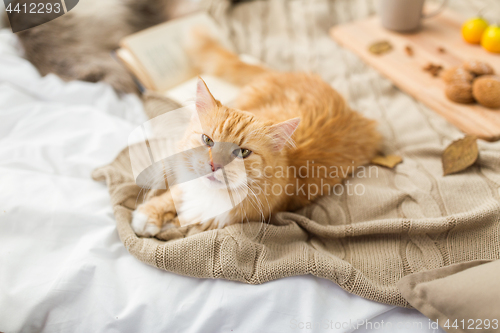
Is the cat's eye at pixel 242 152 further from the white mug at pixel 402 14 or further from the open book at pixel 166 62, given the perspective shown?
A: the white mug at pixel 402 14

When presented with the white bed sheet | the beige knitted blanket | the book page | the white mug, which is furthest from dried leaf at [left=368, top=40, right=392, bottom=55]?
the white bed sheet

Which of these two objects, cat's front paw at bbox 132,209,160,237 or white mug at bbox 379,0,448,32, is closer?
cat's front paw at bbox 132,209,160,237

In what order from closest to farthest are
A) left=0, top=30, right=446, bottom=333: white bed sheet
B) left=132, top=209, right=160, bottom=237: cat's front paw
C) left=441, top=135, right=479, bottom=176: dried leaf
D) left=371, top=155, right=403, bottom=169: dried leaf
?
left=0, top=30, right=446, bottom=333: white bed sheet
left=132, top=209, right=160, bottom=237: cat's front paw
left=441, top=135, right=479, bottom=176: dried leaf
left=371, top=155, right=403, bottom=169: dried leaf

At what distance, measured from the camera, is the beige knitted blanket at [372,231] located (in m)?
0.85

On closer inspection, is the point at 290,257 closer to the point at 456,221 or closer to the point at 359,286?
the point at 359,286

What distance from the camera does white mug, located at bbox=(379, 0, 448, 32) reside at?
64.2 inches

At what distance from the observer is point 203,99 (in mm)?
859

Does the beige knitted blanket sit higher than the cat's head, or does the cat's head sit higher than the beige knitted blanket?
the cat's head

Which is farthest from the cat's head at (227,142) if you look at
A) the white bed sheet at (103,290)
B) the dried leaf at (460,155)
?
the dried leaf at (460,155)

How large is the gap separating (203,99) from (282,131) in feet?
0.82

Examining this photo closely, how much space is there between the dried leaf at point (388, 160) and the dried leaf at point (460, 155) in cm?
16

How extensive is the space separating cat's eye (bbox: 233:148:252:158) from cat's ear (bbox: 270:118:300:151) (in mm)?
91

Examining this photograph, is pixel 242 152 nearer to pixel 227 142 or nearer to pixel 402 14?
pixel 227 142

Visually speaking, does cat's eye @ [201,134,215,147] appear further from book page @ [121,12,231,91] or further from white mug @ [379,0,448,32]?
white mug @ [379,0,448,32]
